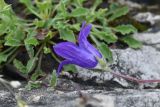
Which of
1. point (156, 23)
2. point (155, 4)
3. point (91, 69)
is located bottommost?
point (91, 69)

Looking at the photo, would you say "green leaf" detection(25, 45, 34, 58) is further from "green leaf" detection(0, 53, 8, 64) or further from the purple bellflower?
the purple bellflower

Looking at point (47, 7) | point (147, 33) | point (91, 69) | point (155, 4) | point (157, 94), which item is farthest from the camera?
point (155, 4)

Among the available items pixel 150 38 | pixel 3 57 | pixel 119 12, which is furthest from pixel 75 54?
pixel 150 38

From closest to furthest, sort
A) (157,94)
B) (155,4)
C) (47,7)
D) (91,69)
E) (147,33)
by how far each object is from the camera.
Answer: (157,94)
(91,69)
(47,7)
(147,33)
(155,4)

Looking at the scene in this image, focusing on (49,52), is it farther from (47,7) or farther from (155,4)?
(155,4)

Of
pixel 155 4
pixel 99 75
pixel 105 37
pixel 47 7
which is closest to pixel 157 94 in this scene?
pixel 99 75

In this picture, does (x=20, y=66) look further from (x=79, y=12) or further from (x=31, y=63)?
(x=79, y=12)

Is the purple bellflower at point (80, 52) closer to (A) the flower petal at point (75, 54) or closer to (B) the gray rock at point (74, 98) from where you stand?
(A) the flower petal at point (75, 54)

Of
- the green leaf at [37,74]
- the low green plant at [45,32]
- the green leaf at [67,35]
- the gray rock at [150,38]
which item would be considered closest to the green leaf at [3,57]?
the low green plant at [45,32]
